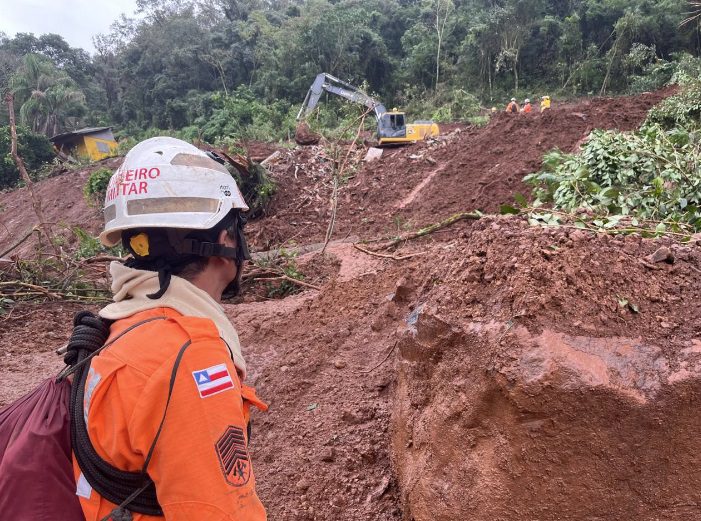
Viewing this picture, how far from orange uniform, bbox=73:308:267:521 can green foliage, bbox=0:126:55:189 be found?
26.6 metres

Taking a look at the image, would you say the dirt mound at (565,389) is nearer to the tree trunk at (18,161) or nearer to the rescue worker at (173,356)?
the rescue worker at (173,356)

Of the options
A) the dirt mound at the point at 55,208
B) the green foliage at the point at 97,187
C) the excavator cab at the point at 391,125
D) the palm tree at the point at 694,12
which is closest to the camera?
the palm tree at the point at 694,12

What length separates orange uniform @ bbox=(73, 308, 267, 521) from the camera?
1.04 meters

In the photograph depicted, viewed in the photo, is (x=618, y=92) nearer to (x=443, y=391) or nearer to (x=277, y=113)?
(x=277, y=113)


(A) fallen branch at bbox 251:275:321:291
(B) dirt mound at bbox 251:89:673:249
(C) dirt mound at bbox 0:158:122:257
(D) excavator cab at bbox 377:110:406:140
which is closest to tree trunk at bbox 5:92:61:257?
(A) fallen branch at bbox 251:275:321:291

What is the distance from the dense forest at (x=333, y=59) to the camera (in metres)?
26.7

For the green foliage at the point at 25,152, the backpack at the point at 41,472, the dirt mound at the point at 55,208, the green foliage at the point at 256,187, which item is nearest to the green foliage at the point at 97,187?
the dirt mound at the point at 55,208

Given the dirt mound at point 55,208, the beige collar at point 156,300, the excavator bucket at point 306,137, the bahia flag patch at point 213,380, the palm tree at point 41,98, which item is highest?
the palm tree at point 41,98

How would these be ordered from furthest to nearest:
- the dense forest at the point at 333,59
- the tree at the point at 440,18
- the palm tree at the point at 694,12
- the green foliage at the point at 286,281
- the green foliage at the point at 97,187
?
A: the tree at the point at 440,18, the dense forest at the point at 333,59, the green foliage at the point at 97,187, the palm tree at the point at 694,12, the green foliage at the point at 286,281

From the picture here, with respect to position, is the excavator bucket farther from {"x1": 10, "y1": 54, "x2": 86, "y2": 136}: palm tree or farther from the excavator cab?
{"x1": 10, "y1": 54, "x2": 86, "y2": 136}: palm tree

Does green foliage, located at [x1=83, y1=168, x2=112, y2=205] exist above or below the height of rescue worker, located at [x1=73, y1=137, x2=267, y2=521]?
below

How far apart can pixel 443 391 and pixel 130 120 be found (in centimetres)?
4132

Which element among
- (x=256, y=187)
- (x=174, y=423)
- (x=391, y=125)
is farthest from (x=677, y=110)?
(x=174, y=423)

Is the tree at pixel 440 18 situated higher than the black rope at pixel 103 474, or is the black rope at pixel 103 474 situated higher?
the tree at pixel 440 18
